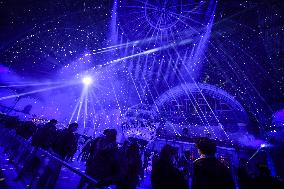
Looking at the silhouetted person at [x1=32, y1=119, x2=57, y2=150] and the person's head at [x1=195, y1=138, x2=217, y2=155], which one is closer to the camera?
the person's head at [x1=195, y1=138, x2=217, y2=155]

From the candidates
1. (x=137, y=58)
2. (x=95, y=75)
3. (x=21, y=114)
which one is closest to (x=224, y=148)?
(x=137, y=58)

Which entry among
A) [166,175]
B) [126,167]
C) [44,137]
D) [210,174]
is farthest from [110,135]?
[44,137]

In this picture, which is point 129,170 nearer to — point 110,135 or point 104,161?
point 104,161

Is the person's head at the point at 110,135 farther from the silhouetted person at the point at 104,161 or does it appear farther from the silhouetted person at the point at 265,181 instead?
the silhouetted person at the point at 265,181

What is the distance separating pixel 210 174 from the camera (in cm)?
256

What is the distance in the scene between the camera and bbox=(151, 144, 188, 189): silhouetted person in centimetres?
307

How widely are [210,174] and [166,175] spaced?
836 millimetres

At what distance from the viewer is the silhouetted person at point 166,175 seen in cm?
307

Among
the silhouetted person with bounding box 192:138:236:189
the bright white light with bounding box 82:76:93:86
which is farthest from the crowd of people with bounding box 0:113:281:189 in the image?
the bright white light with bounding box 82:76:93:86

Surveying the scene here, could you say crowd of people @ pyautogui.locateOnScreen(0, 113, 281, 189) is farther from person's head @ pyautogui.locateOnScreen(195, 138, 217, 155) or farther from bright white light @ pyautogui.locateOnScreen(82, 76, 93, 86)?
bright white light @ pyautogui.locateOnScreen(82, 76, 93, 86)

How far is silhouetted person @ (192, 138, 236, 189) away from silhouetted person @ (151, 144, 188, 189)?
16.7 inches

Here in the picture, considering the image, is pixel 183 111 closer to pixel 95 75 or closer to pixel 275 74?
pixel 275 74

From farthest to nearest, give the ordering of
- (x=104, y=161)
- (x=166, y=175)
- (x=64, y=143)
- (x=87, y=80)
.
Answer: (x=87, y=80) < (x=64, y=143) < (x=104, y=161) < (x=166, y=175)

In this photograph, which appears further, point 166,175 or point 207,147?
point 166,175
